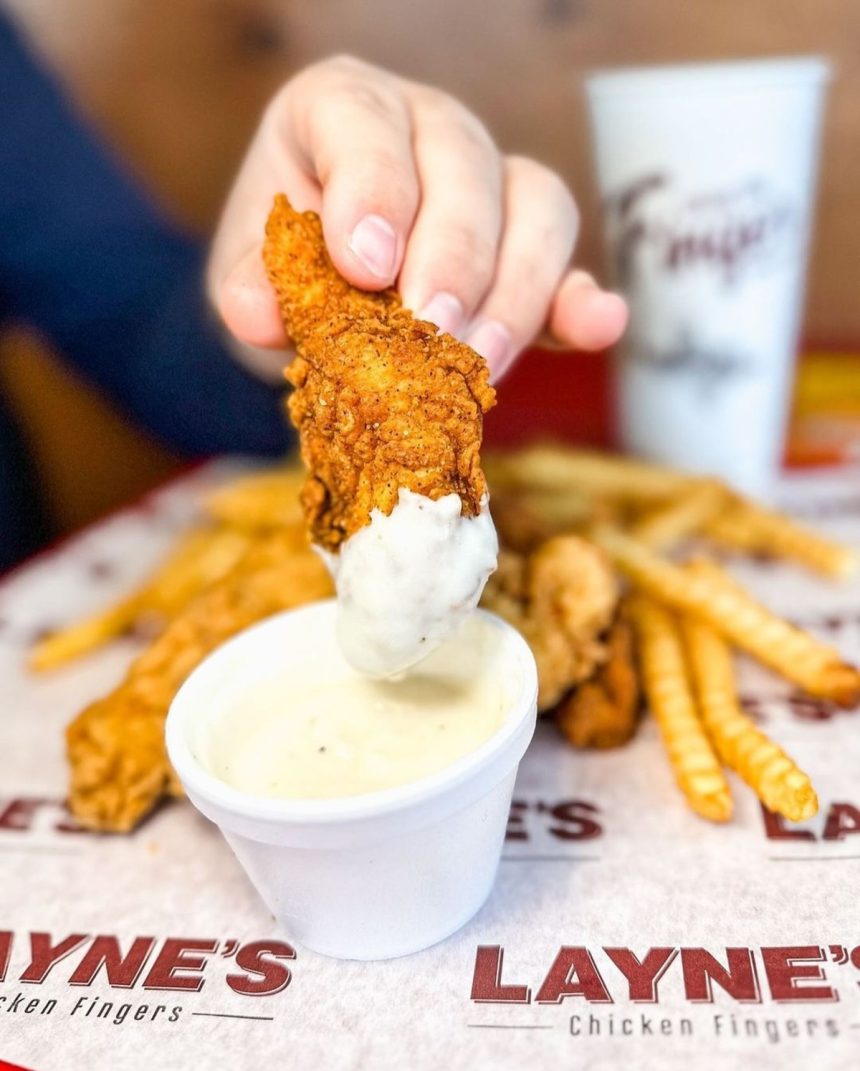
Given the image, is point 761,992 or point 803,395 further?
point 803,395

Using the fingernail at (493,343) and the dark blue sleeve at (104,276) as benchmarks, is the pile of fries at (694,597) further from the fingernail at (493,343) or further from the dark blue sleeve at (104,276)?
the dark blue sleeve at (104,276)

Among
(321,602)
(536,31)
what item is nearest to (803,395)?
(536,31)

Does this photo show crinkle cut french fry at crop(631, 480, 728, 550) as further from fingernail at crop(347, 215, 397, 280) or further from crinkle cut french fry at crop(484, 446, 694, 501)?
fingernail at crop(347, 215, 397, 280)

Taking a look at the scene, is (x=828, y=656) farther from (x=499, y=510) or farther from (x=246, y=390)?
(x=246, y=390)

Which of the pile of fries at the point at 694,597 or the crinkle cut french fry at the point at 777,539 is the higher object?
the pile of fries at the point at 694,597

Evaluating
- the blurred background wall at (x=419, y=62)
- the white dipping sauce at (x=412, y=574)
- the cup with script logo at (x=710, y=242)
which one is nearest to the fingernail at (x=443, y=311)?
the white dipping sauce at (x=412, y=574)

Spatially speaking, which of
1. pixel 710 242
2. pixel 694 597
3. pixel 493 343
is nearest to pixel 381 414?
pixel 493 343
